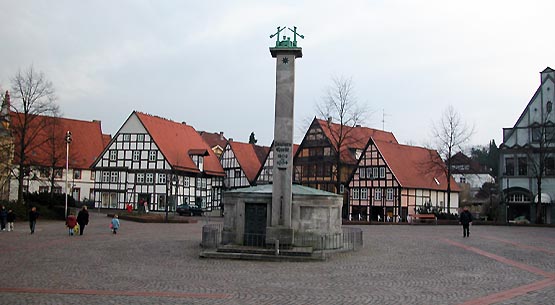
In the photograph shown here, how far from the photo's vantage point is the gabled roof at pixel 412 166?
189ft

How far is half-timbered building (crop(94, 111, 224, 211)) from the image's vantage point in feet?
198

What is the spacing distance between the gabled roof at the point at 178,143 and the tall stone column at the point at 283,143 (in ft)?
134

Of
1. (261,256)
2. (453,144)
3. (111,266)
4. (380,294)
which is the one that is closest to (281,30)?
(261,256)

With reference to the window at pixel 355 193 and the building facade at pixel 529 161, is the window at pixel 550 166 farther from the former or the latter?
the window at pixel 355 193

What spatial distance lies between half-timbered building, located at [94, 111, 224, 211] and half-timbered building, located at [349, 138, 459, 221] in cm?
1841

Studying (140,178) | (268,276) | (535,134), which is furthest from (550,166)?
(268,276)

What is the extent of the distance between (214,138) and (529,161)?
206 ft

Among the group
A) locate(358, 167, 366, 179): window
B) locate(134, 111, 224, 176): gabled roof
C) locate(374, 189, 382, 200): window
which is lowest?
locate(374, 189, 382, 200): window

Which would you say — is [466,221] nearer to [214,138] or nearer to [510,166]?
[510,166]

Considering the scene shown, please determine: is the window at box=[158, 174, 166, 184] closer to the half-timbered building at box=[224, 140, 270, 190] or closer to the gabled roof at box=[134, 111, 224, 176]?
the gabled roof at box=[134, 111, 224, 176]

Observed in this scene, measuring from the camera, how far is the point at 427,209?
181 feet

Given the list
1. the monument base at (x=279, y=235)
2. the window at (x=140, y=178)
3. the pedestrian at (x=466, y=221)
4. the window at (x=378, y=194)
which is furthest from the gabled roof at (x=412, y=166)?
the monument base at (x=279, y=235)

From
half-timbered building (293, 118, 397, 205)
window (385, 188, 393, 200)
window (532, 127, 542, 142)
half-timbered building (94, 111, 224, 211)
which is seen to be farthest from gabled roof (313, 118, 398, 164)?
window (532, 127, 542, 142)

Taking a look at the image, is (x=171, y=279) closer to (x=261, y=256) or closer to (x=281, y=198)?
(x=261, y=256)
